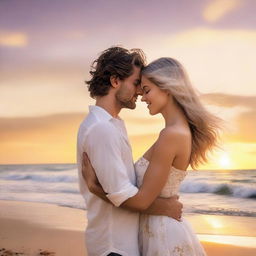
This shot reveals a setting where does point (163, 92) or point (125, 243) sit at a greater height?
point (163, 92)

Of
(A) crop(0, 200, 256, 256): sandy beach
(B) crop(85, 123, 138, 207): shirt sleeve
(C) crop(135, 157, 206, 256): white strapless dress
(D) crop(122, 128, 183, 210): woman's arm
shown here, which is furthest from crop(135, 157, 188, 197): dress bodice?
(A) crop(0, 200, 256, 256): sandy beach

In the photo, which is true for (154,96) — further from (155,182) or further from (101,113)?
(155,182)

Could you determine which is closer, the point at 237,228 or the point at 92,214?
the point at 92,214

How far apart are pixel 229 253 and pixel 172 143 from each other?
199 inches

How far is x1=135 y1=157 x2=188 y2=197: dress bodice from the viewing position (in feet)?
10.4

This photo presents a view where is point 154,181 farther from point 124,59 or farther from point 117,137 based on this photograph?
point 124,59

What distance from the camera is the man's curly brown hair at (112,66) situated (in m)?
3.28

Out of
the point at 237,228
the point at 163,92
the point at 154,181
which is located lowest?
the point at 237,228

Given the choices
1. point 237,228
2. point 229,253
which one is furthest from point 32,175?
point 229,253

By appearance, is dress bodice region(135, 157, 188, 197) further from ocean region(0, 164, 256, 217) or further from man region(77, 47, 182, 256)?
ocean region(0, 164, 256, 217)

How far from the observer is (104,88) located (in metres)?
3.30

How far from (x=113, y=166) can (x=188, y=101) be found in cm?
71

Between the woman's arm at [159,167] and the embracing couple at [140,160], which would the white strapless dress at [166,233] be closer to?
the embracing couple at [140,160]

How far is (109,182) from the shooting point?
2924mm
